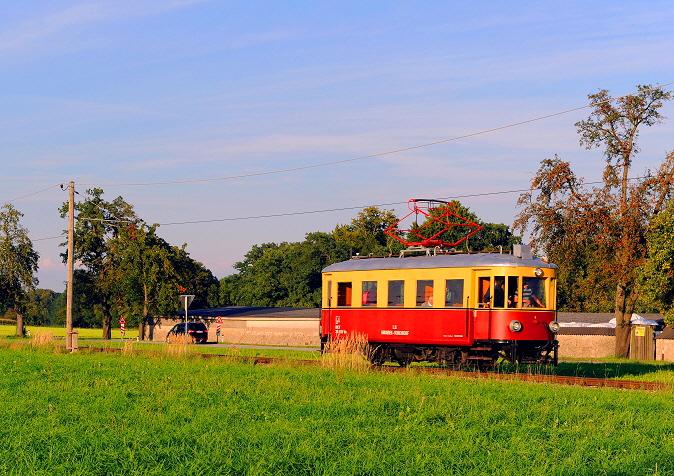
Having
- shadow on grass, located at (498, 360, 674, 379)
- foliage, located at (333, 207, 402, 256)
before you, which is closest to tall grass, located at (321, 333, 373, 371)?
shadow on grass, located at (498, 360, 674, 379)

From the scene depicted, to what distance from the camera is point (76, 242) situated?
64312 mm

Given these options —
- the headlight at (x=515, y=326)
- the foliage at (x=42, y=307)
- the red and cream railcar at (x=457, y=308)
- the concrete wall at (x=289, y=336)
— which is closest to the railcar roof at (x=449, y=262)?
the red and cream railcar at (x=457, y=308)

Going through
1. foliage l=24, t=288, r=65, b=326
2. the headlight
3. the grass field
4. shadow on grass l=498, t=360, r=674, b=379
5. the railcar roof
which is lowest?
foliage l=24, t=288, r=65, b=326

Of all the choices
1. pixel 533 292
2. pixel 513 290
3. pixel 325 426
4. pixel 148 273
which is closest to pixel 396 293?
pixel 513 290

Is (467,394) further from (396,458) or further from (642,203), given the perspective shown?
(642,203)

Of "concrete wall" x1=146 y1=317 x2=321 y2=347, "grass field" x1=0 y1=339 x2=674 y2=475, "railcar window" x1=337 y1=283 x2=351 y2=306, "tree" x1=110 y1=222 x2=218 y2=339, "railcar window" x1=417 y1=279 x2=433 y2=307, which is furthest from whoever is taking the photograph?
"tree" x1=110 y1=222 x2=218 y2=339

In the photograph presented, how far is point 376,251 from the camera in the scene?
84.1 m

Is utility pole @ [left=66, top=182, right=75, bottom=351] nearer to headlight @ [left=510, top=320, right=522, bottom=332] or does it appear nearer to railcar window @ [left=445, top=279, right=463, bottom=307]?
railcar window @ [left=445, top=279, right=463, bottom=307]

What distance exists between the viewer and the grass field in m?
8.99

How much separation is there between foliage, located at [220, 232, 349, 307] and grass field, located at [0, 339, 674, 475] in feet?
243

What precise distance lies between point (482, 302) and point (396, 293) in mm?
2793

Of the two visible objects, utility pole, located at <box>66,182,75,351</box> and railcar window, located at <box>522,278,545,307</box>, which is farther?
utility pole, located at <box>66,182,75,351</box>

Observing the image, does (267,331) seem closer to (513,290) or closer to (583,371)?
(583,371)

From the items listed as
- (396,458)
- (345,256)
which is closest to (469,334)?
(396,458)
